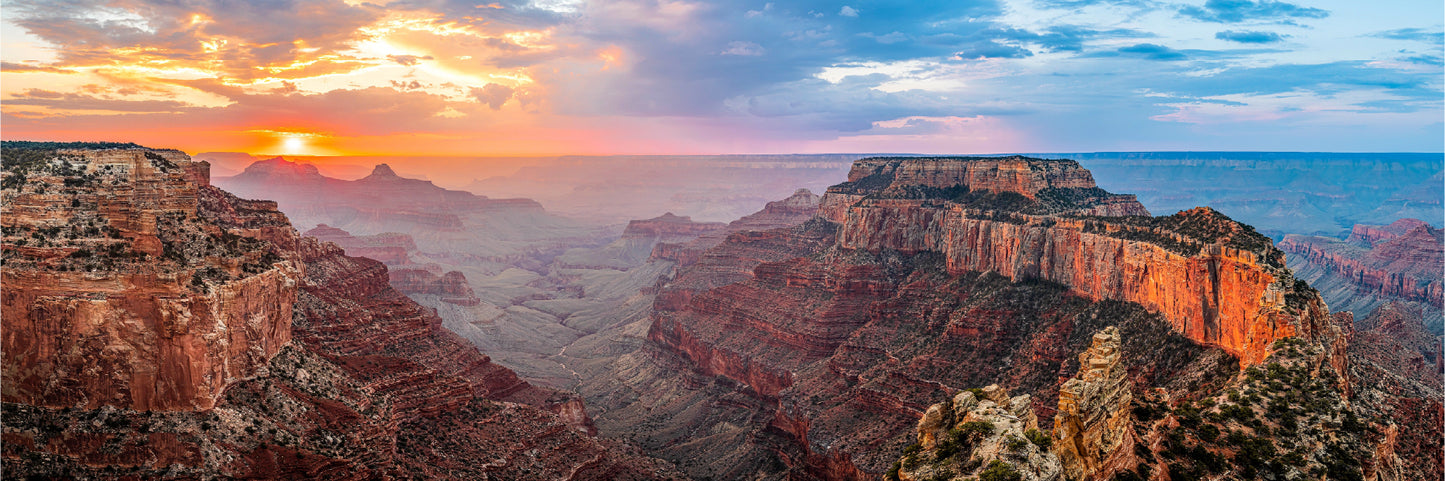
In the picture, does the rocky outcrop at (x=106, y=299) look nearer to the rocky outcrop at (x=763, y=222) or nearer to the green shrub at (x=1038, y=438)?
the green shrub at (x=1038, y=438)

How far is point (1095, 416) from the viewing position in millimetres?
29406

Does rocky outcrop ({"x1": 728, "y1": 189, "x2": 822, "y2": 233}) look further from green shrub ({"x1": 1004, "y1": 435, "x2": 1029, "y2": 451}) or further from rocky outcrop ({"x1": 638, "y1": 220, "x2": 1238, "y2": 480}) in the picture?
green shrub ({"x1": 1004, "y1": 435, "x2": 1029, "y2": 451})

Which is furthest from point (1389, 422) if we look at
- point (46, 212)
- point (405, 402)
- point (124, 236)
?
Answer: point (46, 212)

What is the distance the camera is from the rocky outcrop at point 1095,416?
1091 inches

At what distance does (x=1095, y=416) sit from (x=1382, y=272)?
14391cm

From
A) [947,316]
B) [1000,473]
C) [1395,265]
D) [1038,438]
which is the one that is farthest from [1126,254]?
[1395,265]

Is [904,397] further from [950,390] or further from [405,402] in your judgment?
[405,402]

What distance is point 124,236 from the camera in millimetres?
39656

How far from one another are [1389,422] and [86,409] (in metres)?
59.2

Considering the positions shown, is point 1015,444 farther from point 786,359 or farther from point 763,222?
point 763,222

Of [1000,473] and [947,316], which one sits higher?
[1000,473]

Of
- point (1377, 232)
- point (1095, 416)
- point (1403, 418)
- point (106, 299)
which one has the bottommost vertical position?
point (1403, 418)

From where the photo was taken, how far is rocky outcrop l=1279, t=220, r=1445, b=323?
130 meters

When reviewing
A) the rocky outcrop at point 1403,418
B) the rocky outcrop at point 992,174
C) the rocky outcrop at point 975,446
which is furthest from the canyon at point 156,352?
the rocky outcrop at point 992,174
